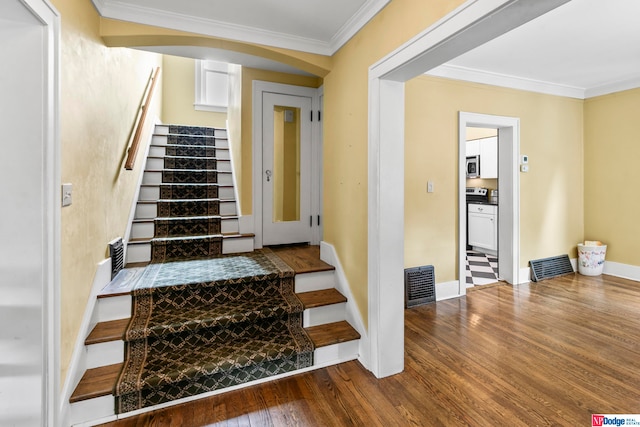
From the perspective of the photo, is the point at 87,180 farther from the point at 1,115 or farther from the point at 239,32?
the point at 239,32

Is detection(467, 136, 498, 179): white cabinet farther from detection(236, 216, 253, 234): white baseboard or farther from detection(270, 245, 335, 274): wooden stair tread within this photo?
Result: detection(236, 216, 253, 234): white baseboard

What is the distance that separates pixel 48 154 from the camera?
4.69 feet

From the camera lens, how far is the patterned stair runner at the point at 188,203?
303 centimetres

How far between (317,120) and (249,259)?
189 centimetres

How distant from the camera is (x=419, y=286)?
3303 millimetres

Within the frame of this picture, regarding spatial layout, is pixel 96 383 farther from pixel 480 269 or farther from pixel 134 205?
pixel 480 269

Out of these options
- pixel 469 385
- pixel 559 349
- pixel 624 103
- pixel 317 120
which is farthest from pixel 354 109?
pixel 624 103

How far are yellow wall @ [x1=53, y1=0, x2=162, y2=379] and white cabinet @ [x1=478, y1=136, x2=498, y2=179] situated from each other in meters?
5.35

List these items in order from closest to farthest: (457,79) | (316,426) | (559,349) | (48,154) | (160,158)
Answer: (48,154)
(316,426)
(559,349)
(457,79)
(160,158)

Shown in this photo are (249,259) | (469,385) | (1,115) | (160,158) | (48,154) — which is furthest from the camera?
(160,158)

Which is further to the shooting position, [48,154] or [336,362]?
[336,362]

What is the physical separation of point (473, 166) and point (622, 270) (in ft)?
8.32

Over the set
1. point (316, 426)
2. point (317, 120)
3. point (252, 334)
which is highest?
point (317, 120)

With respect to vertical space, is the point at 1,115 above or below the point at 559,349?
above
